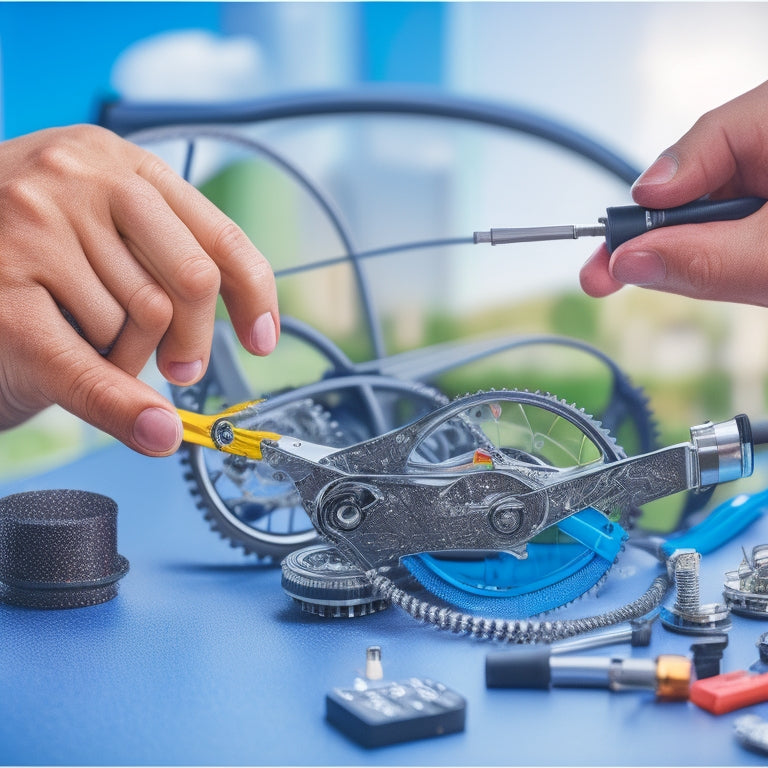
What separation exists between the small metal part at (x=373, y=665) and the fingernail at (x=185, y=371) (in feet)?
0.88

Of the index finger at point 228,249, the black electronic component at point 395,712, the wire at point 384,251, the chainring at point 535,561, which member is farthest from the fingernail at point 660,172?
the wire at point 384,251

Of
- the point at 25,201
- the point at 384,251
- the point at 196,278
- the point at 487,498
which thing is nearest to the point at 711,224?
the point at 487,498

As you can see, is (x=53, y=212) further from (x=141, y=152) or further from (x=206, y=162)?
(x=206, y=162)

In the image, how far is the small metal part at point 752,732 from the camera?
445 mm

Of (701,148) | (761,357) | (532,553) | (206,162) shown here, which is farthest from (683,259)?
(761,357)

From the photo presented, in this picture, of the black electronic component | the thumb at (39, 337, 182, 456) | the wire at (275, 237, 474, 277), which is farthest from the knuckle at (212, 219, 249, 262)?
the wire at (275, 237, 474, 277)

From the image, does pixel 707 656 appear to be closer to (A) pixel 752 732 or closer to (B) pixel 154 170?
(A) pixel 752 732

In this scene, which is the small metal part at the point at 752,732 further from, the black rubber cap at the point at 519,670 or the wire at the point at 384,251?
the wire at the point at 384,251

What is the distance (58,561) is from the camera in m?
0.63

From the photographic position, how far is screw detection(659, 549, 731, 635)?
0.59m

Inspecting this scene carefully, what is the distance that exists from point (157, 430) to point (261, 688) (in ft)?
0.58

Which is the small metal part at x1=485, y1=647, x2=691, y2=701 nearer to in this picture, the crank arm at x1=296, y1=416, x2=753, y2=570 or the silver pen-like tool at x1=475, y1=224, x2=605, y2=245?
the crank arm at x1=296, y1=416, x2=753, y2=570

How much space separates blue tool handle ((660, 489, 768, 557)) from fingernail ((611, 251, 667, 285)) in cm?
Result: 22

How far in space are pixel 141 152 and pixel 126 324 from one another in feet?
0.47
